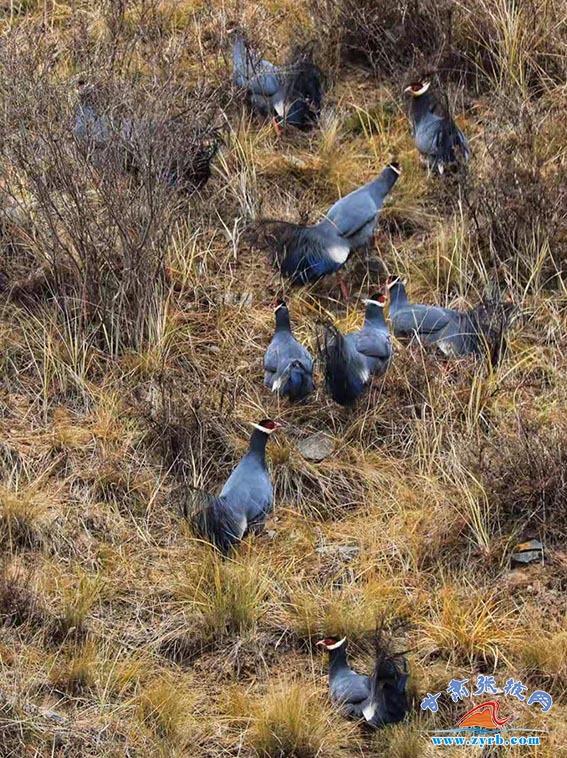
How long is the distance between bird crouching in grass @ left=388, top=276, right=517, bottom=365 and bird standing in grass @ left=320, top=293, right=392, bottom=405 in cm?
20

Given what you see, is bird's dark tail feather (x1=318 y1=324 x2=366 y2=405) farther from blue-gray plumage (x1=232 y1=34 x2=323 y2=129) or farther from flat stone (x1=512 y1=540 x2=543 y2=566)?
blue-gray plumage (x1=232 y1=34 x2=323 y2=129)

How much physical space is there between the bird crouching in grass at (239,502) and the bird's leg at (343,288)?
121cm

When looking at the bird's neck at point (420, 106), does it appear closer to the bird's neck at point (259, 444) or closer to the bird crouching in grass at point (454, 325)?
the bird crouching in grass at point (454, 325)

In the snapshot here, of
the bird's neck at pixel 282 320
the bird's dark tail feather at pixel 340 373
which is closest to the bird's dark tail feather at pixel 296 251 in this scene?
the bird's neck at pixel 282 320

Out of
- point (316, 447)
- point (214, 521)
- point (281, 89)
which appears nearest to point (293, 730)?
point (214, 521)

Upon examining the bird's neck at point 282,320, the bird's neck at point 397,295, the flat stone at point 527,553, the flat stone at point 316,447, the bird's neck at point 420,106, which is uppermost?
the bird's neck at point 420,106

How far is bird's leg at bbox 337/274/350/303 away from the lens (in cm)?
688

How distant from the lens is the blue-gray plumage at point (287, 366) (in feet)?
20.2

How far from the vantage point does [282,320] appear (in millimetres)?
6348

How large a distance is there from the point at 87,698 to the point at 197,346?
2094mm

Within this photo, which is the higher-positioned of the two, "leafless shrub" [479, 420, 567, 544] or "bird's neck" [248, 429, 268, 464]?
"bird's neck" [248, 429, 268, 464]

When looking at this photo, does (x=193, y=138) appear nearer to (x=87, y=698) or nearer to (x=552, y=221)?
(x=552, y=221)

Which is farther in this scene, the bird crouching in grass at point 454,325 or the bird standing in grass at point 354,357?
the bird crouching in grass at point 454,325

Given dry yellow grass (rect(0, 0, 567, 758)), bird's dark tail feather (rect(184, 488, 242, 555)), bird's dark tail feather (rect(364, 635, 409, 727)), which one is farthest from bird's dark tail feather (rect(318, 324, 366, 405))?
bird's dark tail feather (rect(364, 635, 409, 727))
